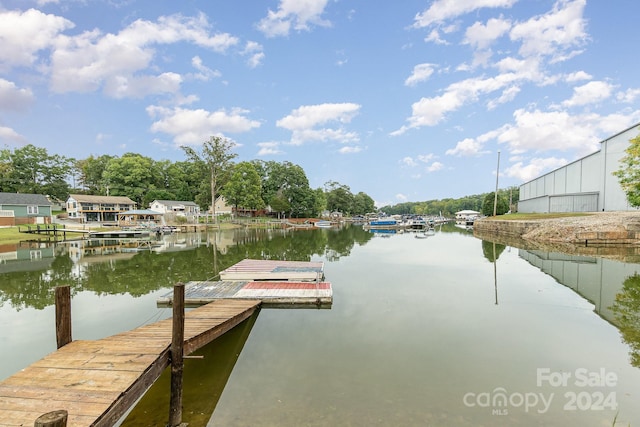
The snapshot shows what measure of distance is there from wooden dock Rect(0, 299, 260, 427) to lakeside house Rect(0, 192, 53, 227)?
50697 mm

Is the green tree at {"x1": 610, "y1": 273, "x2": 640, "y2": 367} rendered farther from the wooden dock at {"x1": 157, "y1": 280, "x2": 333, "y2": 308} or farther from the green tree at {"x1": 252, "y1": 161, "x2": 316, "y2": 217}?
the green tree at {"x1": 252, "y1": 161, "x2": 316, "y2": 217}

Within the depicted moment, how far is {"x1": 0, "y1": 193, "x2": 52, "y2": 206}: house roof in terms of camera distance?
4066cm

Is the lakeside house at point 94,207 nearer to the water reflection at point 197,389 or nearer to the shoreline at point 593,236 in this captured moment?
the water reflection at point 197,389

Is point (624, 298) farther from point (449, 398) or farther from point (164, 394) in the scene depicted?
point (164, 394)

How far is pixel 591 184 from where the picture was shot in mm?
33969

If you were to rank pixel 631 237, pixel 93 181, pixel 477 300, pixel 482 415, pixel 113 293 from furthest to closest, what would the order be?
pixel 93 181 → pixel 631 237 → pixel 113 293 → pixel 477 300 → pixel 482 415

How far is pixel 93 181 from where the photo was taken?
2657 inches

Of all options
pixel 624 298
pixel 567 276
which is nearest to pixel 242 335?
pixel 624 298

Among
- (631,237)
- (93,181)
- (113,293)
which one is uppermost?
(93,181)

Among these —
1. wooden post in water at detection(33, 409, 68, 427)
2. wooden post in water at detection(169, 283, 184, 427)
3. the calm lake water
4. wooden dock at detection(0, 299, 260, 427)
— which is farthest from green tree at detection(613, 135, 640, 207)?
wooden post in water at detection(33, 409, 68, 427)

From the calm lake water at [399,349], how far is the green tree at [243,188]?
43213 mm

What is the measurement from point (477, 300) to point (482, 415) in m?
6.52

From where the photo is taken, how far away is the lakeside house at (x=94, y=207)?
50969 mm

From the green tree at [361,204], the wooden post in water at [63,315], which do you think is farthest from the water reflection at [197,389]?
the green tree at [361,204]
